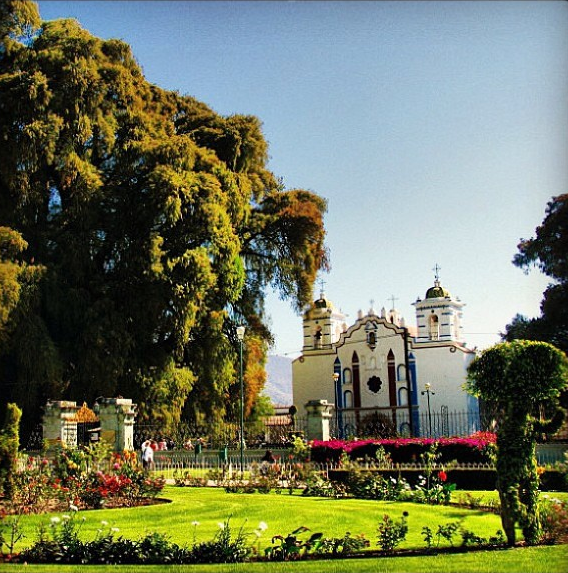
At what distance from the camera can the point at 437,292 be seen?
44062mm

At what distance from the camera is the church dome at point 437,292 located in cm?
4386

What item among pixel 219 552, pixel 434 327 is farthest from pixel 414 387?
pixel 219 552

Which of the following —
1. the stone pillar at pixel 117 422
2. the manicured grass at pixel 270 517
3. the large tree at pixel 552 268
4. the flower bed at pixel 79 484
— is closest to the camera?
the manicured grass at pixel 270 517

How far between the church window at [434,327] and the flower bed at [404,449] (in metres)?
23.8

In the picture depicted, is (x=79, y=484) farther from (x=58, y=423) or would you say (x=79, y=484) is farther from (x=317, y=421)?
(x=317, y=421)

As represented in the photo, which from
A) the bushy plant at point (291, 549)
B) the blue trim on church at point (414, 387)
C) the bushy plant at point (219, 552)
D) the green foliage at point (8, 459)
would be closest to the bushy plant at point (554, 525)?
the bushy plant at point (291, 549)

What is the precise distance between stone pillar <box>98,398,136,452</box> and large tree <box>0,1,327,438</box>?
4.80 metres

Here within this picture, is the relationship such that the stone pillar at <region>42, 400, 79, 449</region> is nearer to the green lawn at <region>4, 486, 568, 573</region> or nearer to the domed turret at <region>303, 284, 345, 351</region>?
the green lawn at <region>4, 486, 568, 573</region>

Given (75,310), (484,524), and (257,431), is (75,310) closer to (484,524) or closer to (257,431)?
(257,431)

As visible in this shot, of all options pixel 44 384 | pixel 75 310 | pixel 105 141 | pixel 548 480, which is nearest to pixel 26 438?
pixel 44 384

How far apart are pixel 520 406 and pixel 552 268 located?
2482 centimetres

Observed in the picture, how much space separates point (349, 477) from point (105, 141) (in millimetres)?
16322

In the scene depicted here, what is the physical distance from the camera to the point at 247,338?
1113 inches

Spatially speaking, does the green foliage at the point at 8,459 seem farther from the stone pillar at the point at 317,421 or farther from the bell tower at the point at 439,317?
the bell tower at the point at 439,317
